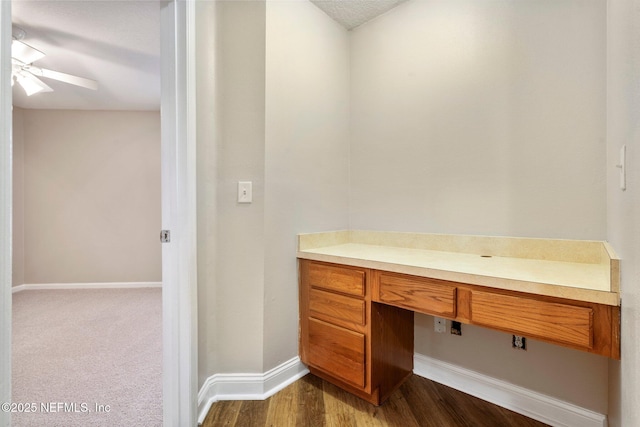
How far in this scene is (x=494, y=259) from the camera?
1524mm

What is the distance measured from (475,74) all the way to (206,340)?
7.24ft

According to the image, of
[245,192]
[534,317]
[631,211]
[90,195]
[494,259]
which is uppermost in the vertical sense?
[90,195]

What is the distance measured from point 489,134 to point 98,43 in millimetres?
3176

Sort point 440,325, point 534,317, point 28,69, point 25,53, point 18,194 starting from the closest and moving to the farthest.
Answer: point 534,317
point 440,325
point 25,53
point 28,69
point 18,194

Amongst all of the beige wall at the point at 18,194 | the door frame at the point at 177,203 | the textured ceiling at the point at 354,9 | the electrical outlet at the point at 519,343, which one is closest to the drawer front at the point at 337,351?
the door frame at the point at 177,203

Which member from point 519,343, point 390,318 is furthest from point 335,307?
point 519,343

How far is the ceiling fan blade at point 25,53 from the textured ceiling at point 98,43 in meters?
0.16

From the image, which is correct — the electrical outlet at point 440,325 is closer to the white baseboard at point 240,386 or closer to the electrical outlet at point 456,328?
the electrical outlet at point 456,328

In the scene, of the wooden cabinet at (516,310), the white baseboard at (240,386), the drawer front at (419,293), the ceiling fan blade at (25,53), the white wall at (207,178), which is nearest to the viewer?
the wooden cabinet at (516,310)

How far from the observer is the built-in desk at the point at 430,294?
3.26ft

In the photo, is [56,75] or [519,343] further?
[56,75]

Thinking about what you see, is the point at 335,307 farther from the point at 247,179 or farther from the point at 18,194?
the point at 18,194

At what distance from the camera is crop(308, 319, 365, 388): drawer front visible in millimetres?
1580

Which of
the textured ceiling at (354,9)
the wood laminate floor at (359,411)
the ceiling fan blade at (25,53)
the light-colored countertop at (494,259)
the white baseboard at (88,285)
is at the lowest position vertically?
the wood laminate floor at (359,411)
